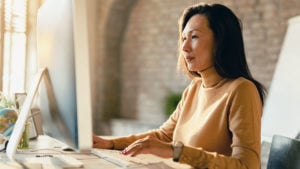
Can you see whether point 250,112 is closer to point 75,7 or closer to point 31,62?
point 75,7

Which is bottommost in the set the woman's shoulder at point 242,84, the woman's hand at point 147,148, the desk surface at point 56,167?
the desk surface at point 56,167

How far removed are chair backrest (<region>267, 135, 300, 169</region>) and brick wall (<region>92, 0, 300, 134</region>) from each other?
9.92ft

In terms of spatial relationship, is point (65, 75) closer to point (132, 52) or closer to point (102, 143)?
point (102, 143)

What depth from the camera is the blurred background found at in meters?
3.59

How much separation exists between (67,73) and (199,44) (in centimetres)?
53

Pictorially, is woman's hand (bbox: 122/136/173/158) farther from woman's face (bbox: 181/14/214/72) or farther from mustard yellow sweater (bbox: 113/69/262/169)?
woman's face (bbox: 181/14/214/72)

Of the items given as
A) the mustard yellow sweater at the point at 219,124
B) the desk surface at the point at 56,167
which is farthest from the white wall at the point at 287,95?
the desk surface at the point at 56,167

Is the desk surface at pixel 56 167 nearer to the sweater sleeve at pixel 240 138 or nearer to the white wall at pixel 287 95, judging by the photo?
the sweater sleeve at pixel 240 138

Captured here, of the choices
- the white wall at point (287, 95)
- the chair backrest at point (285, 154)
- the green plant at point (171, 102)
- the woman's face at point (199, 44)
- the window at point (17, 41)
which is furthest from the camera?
the green plant at point (171, 102)

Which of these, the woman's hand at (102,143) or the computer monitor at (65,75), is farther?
the woman's hand at (102,143)

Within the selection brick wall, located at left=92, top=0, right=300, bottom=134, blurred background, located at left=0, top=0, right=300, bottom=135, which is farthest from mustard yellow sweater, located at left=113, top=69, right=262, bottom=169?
brick wall, located at left=92, top=0, right=300, bottom=134

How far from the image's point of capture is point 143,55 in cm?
486

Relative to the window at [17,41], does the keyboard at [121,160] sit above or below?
below

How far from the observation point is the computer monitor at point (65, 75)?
35.0 inches
